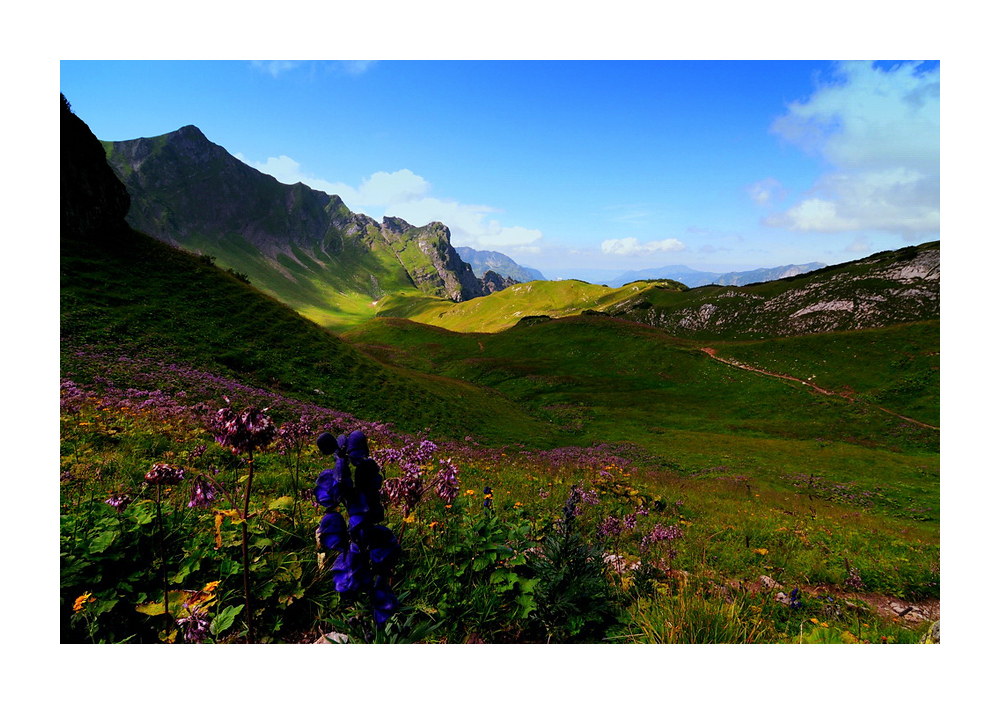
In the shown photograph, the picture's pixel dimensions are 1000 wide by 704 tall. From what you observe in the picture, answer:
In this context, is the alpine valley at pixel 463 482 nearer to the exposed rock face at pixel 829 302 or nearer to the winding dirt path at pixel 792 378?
the winding dirt path at pixel 792 378

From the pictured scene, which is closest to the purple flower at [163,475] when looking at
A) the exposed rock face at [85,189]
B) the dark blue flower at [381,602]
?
the dark blue flower at [381,602]

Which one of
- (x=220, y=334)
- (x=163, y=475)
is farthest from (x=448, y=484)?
(x=220, y=334)

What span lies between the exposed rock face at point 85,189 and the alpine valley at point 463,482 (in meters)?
0.14

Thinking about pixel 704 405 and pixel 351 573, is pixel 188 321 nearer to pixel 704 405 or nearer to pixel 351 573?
pixel 351 573

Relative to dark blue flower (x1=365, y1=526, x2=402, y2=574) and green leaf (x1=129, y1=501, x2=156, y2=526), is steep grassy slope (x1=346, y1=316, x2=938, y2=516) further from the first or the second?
green leaf (x1=129, y1=501, x2=156, y2=526)

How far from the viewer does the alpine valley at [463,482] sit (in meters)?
3.18

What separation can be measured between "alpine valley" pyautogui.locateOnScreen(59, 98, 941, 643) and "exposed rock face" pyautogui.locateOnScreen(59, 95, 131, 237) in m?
0.14

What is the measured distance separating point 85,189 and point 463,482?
91.5 feet

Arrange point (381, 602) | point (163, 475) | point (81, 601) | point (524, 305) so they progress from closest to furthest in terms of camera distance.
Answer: point (81, 601)
point (381, 602)
point (163, 475)
point (524, 305)

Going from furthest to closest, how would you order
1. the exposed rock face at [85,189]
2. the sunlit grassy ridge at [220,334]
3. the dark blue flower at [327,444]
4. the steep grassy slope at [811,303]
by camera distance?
the steep grassy slope at [811,303]
the exposed rock face at [85,189]
the sunlit grassy ridge at [220,334]
the dark blue flower at [327,444]

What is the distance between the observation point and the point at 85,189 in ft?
69.0

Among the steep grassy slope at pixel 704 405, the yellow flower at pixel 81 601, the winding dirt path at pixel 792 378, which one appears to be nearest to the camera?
the yellow flower at pixel 81 601

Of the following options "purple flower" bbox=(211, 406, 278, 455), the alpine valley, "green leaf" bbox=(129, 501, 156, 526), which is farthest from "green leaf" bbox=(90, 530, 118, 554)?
"purple flower" bbox=(211, 406, 278, 455)

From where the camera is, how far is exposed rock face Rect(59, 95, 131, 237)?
20375mm
